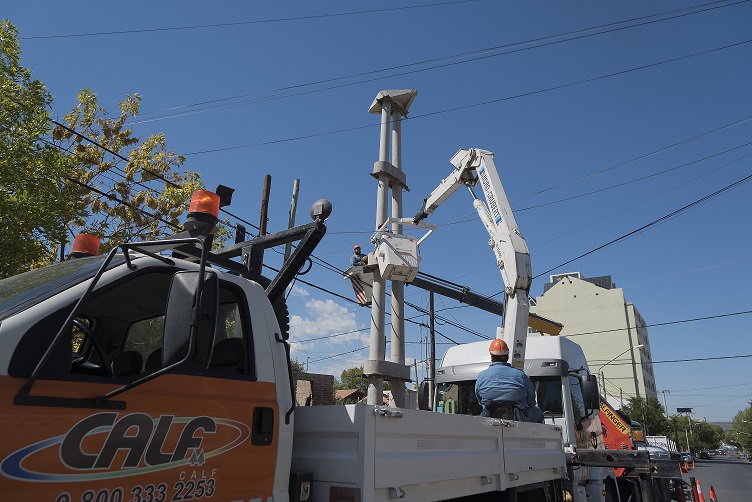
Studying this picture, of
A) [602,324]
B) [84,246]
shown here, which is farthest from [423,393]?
[602,324]

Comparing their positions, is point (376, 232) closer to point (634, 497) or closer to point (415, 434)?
point (634, 497)

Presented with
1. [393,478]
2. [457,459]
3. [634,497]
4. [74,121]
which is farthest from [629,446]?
[74,121]

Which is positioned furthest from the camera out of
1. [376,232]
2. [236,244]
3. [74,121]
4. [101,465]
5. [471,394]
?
[74,121]

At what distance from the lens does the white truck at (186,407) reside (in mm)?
2021

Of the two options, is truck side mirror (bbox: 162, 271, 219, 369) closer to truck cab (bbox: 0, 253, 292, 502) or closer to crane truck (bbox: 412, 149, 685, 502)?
truck cab (bbox: 0, 253, 292, 502)

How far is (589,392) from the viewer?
7797 mm

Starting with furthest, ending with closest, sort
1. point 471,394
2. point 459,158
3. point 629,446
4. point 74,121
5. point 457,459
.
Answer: point 74,121
point 629,446
point 459,158
point 471,394
point 457,459

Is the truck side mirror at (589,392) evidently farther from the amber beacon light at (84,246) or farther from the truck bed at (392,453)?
the amber beacon light at (84,246)

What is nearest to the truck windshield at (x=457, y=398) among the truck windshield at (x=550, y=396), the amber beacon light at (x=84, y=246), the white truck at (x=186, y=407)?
the truck windshield at (x=550, y=396)

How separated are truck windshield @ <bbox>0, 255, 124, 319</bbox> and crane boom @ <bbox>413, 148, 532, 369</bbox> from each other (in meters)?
5.72

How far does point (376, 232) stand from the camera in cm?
1073

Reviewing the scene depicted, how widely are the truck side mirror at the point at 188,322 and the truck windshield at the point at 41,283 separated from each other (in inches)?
18.7

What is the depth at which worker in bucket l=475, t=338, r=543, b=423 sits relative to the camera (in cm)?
547

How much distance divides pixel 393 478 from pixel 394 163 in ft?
33.1
